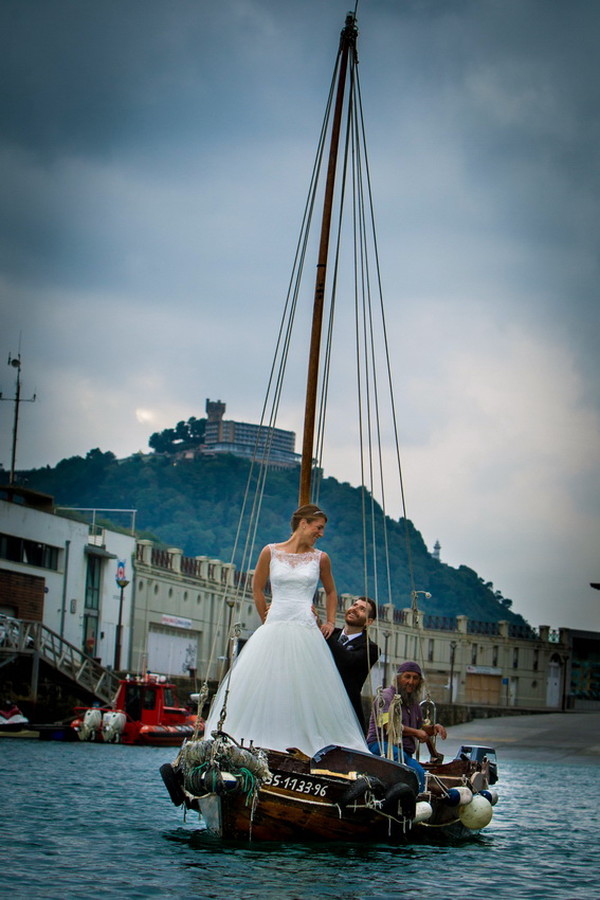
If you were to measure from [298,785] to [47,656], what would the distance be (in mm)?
31942

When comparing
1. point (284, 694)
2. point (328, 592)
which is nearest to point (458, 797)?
point (284, 694)

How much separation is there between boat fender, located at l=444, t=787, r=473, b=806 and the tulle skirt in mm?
2220

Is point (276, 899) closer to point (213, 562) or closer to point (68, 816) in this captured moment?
point (68, 816)

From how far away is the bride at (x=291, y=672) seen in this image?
14.5 m

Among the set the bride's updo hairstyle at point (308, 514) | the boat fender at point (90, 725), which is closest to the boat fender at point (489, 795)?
the bride's updo hairstyle at point (308, 514)

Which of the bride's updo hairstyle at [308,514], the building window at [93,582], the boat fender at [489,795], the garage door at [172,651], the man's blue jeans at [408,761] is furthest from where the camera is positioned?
the garage door at [172,651]

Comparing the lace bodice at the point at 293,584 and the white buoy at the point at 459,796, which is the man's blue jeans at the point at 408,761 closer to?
the white buoy at the point at 459,796

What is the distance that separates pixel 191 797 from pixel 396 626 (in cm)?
7815

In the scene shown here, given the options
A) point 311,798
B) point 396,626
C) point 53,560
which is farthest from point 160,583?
point 311,798

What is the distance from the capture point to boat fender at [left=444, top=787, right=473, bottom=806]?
16375 mm

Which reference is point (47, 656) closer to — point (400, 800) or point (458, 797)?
point (458, 797)

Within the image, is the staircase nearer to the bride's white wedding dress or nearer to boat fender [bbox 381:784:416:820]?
the bride's white wedding dress

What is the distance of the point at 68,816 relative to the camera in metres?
17.6

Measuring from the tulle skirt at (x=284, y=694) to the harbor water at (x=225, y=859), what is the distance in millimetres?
1218
